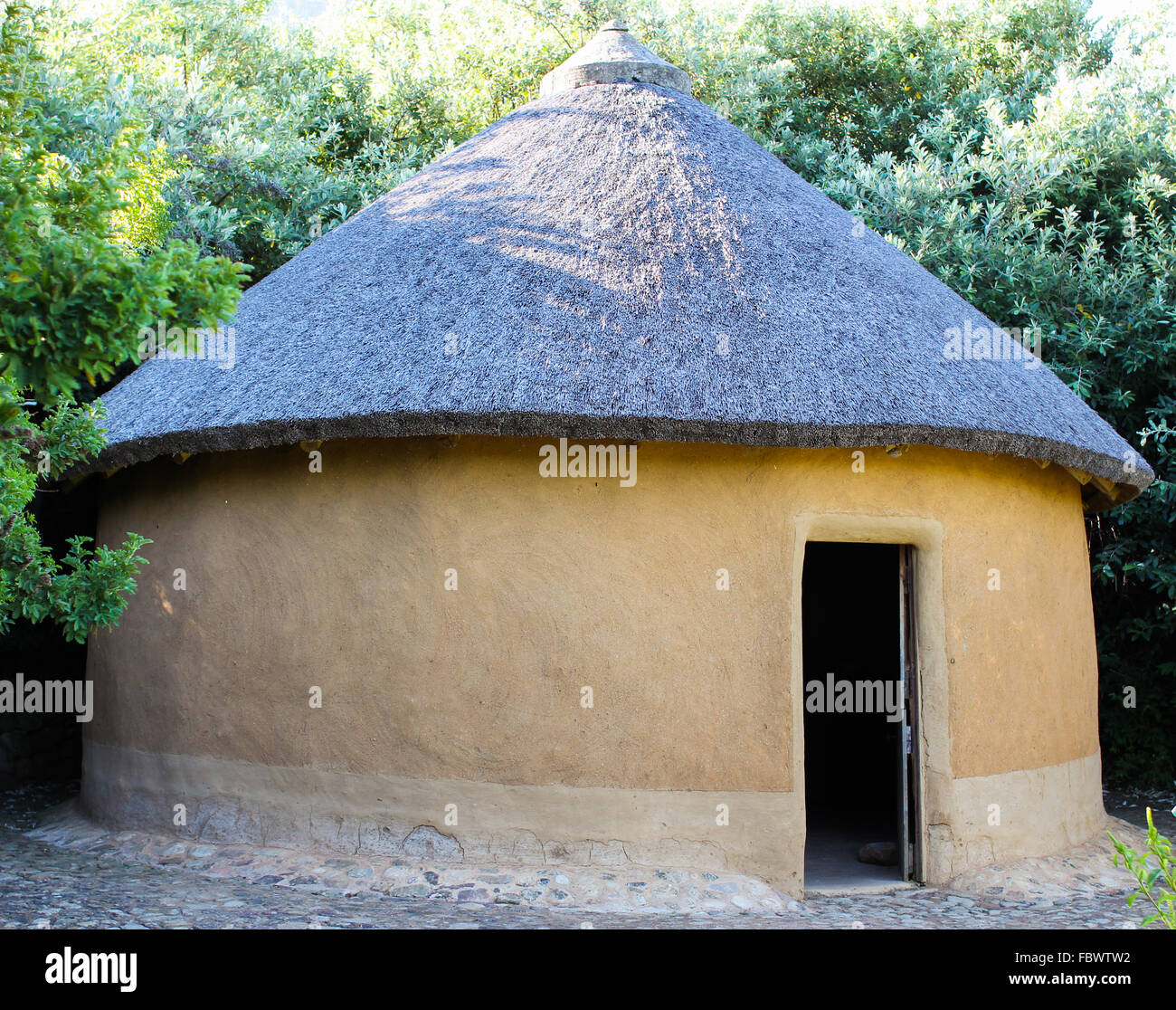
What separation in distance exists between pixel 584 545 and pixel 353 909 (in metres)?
1.86

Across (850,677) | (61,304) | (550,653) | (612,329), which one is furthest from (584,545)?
(850,677)

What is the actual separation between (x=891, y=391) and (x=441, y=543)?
2229mm

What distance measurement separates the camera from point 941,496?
5.72 m

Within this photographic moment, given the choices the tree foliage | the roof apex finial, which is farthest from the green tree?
the roof apex finial

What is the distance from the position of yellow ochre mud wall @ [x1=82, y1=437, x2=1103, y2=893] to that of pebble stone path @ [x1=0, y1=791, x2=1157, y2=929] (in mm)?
312

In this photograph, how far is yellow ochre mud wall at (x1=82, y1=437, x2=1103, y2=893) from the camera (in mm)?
5211

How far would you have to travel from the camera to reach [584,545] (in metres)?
5.29

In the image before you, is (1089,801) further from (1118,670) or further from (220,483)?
(220,483)

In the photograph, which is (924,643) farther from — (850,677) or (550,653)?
(850,677)

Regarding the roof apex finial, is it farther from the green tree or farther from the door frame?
the door frame

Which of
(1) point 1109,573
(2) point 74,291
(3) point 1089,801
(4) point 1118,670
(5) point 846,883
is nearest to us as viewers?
(2) point 74,291
